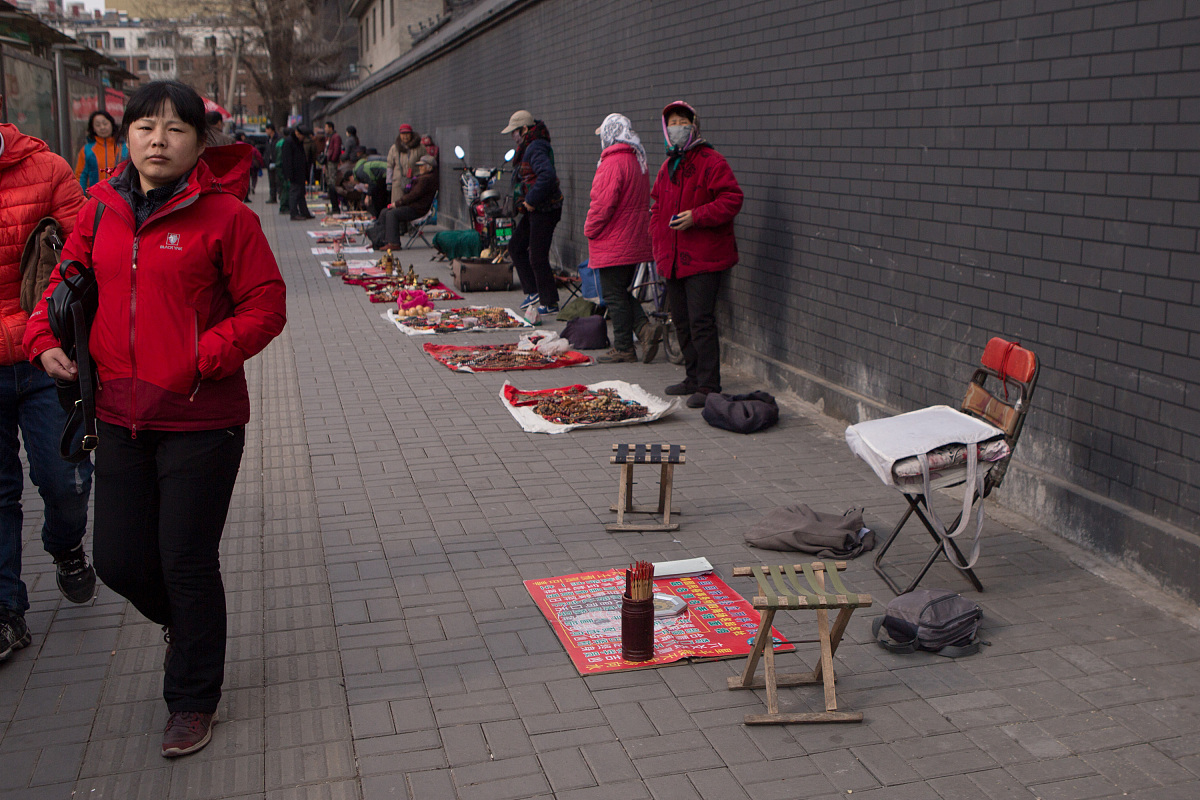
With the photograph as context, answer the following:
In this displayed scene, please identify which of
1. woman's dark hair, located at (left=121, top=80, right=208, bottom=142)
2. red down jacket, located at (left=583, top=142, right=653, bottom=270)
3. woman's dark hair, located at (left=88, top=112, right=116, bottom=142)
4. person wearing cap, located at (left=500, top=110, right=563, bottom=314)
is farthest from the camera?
person wearing cap, located at (left=500, top=110, right=563, bottom=314)

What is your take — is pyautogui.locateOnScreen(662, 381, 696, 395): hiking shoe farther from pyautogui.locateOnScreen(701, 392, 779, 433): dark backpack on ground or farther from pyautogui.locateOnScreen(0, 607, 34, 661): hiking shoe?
pyautogui.locateOnScreen(0, 607, 34, 661): hiking shoe

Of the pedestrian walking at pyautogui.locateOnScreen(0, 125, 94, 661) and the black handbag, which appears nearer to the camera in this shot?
the black handbag

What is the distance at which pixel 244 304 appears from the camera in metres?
3.45

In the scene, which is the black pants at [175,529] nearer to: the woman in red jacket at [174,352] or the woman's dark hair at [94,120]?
the woman in red jacket at [174,352]

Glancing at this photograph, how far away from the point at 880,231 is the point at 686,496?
7.39ft

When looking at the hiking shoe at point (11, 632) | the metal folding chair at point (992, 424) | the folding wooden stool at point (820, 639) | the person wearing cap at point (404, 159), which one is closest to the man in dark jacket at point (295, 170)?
the person wearing cap at point (404, 159)

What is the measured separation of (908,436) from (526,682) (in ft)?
6.46

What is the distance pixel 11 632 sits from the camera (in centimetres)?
424

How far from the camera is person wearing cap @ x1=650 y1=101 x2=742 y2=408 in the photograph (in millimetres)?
7918

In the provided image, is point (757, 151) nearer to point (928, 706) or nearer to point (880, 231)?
point (880, 231)

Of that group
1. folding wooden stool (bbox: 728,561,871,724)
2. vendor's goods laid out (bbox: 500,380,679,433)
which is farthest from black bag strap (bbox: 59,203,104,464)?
vendor's goods laid out (bbox: 500,380,679,433)

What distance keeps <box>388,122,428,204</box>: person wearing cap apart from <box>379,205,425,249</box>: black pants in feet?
1.39

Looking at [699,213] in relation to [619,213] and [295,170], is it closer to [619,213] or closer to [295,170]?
[619,213]

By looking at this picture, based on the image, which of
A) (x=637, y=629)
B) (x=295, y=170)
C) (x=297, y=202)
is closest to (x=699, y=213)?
(x=637, y=629)
